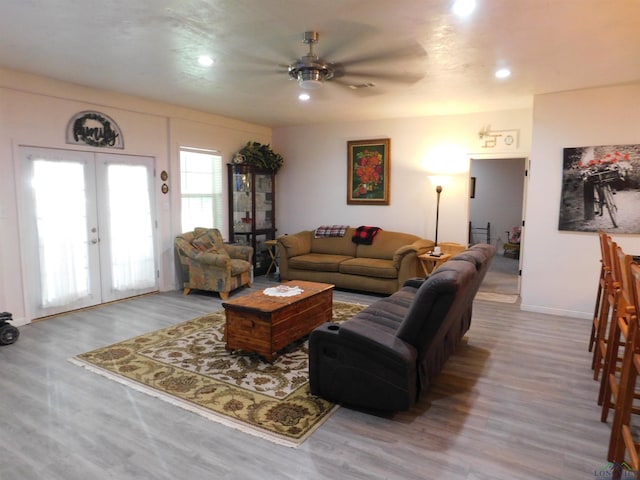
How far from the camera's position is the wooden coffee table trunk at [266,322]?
3260mm

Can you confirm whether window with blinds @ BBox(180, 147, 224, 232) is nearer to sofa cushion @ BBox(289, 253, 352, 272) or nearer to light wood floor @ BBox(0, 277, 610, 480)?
sofa cushion @ BBox(289, 253, 352, 272)

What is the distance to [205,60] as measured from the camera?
3.59 m

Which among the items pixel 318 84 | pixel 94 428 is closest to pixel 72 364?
pixel 94 428

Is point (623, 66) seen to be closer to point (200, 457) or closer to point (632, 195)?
point (632, 195)

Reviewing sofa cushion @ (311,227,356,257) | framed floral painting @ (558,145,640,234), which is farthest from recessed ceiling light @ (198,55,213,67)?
framed floral painting @ (558,145,640,234)

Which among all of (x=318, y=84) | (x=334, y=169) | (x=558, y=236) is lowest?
(x=558, y=236)

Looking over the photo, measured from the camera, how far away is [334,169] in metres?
7.02

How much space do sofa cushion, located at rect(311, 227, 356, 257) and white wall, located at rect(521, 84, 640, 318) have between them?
258 cm

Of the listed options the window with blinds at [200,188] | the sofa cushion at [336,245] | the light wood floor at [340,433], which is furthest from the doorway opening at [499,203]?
the light wood floor at [340,433]

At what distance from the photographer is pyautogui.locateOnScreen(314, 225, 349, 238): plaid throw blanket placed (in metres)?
6.63

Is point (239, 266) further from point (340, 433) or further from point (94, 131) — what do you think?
point (340, 433)

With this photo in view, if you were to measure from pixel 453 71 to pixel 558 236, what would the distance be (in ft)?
7.80

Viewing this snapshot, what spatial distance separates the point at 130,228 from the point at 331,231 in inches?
121

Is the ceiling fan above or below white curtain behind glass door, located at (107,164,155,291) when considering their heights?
above
